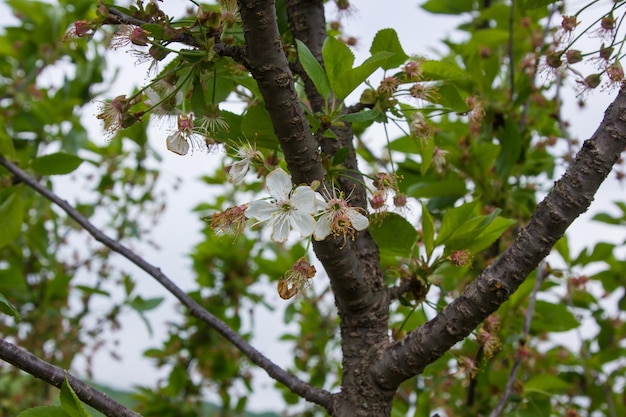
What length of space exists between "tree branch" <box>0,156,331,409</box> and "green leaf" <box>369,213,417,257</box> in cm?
19

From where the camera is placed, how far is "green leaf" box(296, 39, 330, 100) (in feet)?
2.39

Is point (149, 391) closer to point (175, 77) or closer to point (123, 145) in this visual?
point (123, 145)

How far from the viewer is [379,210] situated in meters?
0.78

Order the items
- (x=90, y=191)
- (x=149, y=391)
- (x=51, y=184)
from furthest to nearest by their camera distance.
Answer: (x=90, y=191) < (x=149, y=391) < (x=51, y=184)

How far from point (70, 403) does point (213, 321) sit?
0.35 m

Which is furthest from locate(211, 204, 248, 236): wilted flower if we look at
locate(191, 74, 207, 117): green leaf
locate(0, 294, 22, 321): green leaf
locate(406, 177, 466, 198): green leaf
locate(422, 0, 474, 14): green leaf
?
locate(422, 0, 474, 14): green leaf

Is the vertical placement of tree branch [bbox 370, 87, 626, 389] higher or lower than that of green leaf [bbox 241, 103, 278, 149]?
lower

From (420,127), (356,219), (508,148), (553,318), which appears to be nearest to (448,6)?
(508,148)

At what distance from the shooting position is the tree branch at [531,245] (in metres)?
0.64

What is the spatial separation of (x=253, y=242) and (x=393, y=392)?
1296 mm

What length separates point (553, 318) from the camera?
1.23 metres

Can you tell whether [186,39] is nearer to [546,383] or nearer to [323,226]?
[323,226]

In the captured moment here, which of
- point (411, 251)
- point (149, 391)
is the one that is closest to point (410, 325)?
point (411, 251)

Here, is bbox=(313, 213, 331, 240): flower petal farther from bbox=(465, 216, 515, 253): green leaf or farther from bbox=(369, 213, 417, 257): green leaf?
bbox=(465, 216, 515, 253): green leaf
